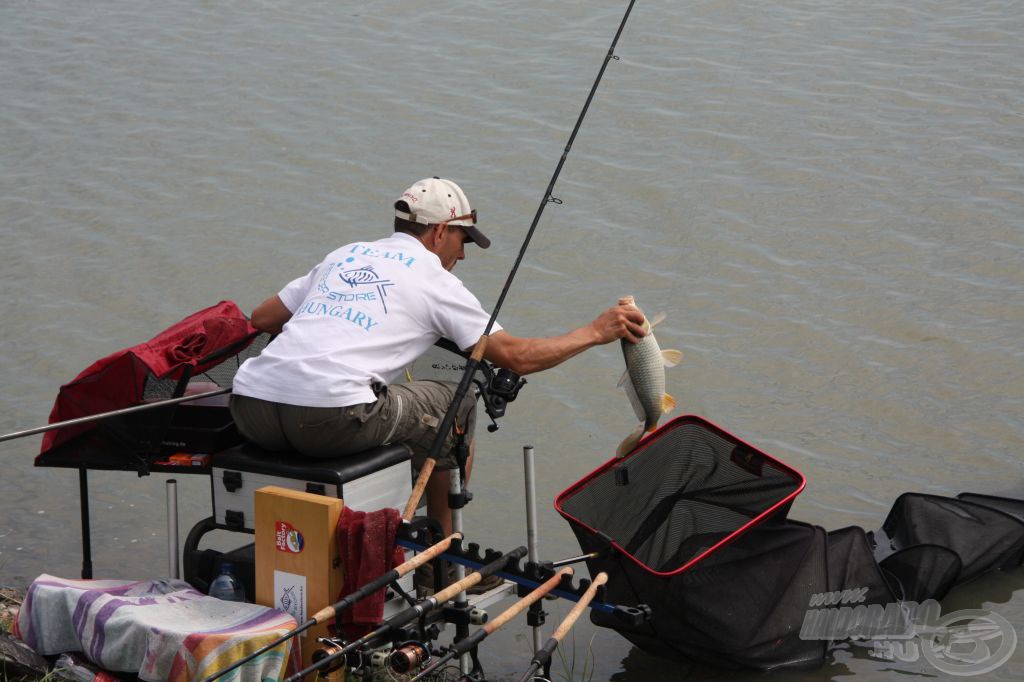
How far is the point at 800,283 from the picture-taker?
715 cm

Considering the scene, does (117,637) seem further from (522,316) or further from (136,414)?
(522,316)

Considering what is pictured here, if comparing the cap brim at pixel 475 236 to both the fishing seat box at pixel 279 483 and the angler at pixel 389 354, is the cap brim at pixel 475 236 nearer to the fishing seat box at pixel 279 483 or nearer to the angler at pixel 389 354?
the angler at pixel 389 354

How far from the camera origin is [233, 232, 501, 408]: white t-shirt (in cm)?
371

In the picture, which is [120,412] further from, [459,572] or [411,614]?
[411,614]

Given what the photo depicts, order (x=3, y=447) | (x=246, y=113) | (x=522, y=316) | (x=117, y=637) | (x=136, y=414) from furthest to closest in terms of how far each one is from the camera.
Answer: (x=246, y=113) → (x=522, y=316) → (x=3, y=447) → (x=136, y=414) → (x=117, y=637)

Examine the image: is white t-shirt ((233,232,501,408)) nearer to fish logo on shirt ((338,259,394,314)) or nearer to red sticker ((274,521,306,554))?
fish logo on shirt ((338,259,394,314))

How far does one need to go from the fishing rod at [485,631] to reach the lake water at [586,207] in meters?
0.93

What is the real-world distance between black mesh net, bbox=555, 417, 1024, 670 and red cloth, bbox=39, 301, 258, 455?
1.24 metres

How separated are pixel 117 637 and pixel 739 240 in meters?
5.08

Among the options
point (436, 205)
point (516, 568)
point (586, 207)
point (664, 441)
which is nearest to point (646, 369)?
point (664, 441)

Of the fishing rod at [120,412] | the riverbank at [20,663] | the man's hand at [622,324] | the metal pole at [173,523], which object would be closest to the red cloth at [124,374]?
the fishing rod at [120,412]

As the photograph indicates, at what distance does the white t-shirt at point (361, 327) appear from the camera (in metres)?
3.71

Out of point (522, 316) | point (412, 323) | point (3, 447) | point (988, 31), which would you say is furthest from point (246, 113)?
point (412, 323)

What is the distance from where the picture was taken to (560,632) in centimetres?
279
